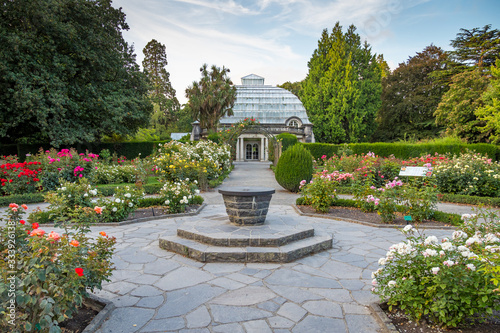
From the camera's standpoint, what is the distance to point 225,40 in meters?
12.1

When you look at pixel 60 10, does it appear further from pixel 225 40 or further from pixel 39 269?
pixel 39 269

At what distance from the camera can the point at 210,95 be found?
2283 cm

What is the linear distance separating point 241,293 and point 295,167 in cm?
819

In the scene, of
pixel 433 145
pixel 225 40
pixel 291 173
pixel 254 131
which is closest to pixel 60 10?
pixel 225 40

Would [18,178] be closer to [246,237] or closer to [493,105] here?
[246,237]

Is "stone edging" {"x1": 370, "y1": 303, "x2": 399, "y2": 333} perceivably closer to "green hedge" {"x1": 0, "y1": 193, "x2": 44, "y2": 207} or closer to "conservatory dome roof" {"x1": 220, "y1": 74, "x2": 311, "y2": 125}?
"green hedge" {"x1": 0, "y1": 193, "x2": 44, "y2": 207}

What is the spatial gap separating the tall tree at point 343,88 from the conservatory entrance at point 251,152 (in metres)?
7.23

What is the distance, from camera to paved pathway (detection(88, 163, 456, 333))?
281cm

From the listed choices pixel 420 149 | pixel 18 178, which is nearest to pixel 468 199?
pixel 420 149

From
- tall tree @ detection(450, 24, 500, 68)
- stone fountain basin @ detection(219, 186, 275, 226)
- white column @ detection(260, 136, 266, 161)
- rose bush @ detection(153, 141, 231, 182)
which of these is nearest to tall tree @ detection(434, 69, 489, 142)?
tall tree @ detection(450, 24, 500, 68)

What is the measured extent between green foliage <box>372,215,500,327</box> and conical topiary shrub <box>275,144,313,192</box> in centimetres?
834

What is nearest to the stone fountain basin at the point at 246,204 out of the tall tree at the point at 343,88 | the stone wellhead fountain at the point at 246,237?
the stone wellhead fountain at the point at 246,237

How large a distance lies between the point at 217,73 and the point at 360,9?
15805 millimetres

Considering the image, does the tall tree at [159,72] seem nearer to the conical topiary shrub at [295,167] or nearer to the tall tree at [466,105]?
the tall tree at [466,105]
